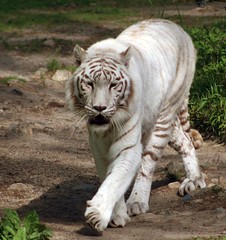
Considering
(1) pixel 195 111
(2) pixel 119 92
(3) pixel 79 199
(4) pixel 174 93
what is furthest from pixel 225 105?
(2) pixel 119 92

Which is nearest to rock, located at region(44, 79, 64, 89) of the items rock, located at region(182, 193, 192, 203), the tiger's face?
rock, located at region(182, 193, 192, 203)

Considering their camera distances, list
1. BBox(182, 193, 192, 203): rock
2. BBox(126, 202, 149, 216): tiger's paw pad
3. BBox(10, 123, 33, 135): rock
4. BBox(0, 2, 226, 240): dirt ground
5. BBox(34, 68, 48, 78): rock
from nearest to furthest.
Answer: BBox(0, 2, 226, 240): dirt ground
BBox(126, 202, 149, 216): tiger's paw pad
BBox(182, 193, 192, 203): rock
BBox(10, 123, 33, 135): rock
BBox(34, 68, 48, 78): rock

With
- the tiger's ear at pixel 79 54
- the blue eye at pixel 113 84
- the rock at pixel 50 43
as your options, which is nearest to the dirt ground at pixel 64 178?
the blue eye at pixel 113 84

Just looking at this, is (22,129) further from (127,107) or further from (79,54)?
(127,107)

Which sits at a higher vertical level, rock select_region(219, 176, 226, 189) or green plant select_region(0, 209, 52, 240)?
green plant select_region(0, 209, 52, 240)

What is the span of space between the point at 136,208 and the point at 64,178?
1.13 m

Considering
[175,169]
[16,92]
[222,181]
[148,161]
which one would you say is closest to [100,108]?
[148,161]

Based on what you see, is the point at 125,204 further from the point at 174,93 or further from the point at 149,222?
the point at 174,93

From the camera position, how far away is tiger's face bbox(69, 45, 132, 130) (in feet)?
19.1

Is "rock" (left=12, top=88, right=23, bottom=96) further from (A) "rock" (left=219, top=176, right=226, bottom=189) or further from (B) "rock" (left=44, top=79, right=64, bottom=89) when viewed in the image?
(A) "rock" (left=219, top=176, right=226, bottom=189)

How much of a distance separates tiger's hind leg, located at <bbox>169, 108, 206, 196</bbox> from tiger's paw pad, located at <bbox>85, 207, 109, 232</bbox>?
158cm

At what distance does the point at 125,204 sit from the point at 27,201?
825mm

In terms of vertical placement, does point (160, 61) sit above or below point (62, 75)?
above

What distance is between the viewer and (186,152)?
7473mm
